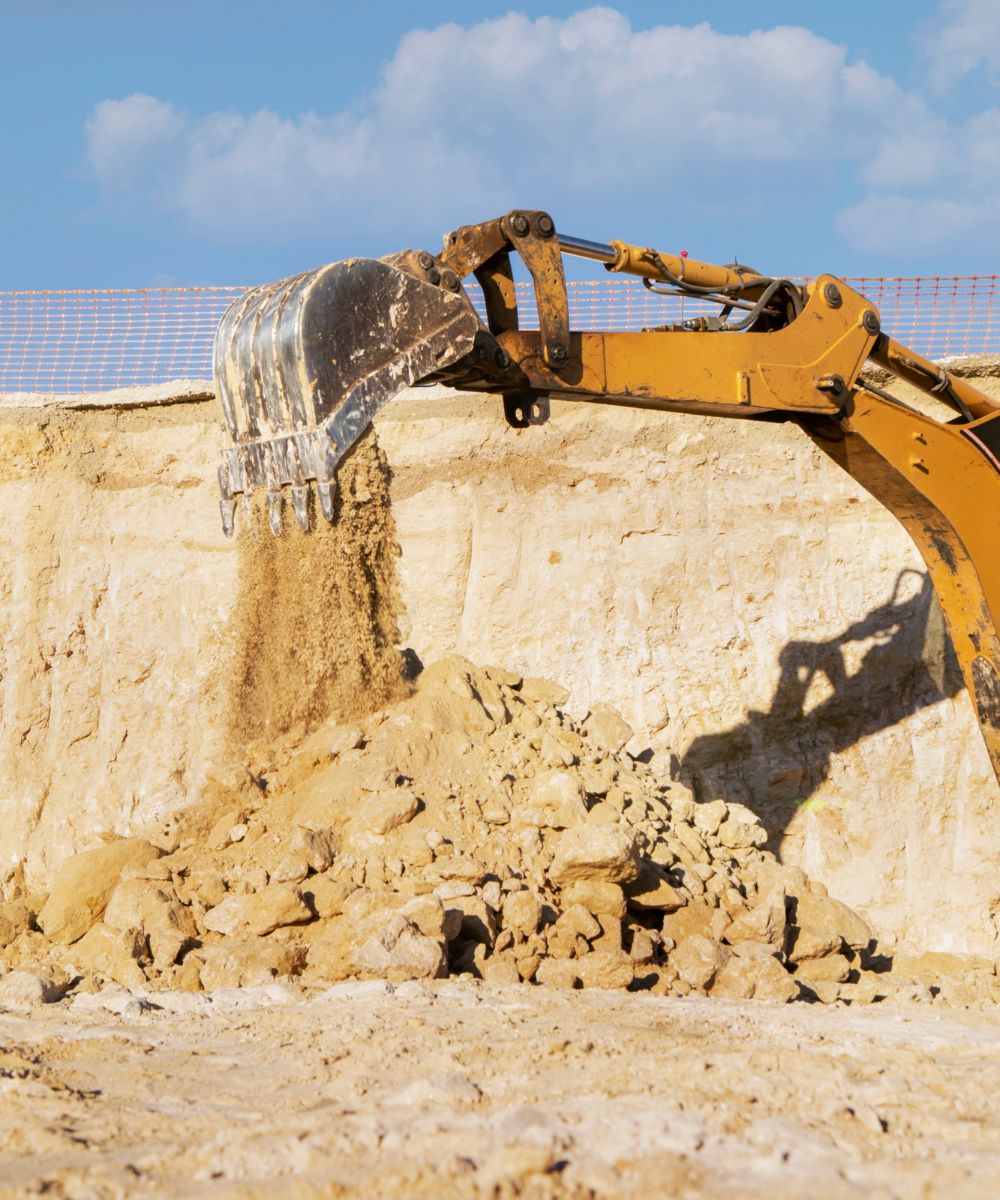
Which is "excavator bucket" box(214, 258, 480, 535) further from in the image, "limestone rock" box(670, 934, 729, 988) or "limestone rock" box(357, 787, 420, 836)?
"limestone rock" box(670, 934, 729, 988)

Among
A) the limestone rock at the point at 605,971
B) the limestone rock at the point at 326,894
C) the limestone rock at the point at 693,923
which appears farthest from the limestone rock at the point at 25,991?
the limestone rock at the point at 693,923

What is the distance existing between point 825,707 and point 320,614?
3.75 m

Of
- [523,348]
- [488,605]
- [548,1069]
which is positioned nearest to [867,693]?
[488,605]

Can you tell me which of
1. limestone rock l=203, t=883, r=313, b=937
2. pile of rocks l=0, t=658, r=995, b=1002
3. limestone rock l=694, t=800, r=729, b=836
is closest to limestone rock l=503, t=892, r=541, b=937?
pile of rocks l=0, t=658, r=995, b=1002

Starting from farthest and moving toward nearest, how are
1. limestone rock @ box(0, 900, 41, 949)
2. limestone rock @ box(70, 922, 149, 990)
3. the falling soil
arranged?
the falling soil
limestone rock @ box(0, 900, 41, 949)
limestone rock @ box(70, 922, 149, 990)

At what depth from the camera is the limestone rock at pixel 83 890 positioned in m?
6.74

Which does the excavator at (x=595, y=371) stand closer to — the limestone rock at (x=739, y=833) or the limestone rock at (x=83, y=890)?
the limestone rock at (x=739, y=833)

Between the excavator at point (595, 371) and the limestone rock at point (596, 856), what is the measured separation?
1.80 m

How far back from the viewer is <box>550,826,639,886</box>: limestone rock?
6.36 m

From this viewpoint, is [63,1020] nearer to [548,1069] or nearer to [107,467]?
[548,1069]

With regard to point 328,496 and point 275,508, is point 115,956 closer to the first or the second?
point 275,508

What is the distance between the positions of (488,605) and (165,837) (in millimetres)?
3706

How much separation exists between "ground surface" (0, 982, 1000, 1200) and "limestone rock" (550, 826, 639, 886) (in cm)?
88

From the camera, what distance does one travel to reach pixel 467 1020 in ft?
16.6
